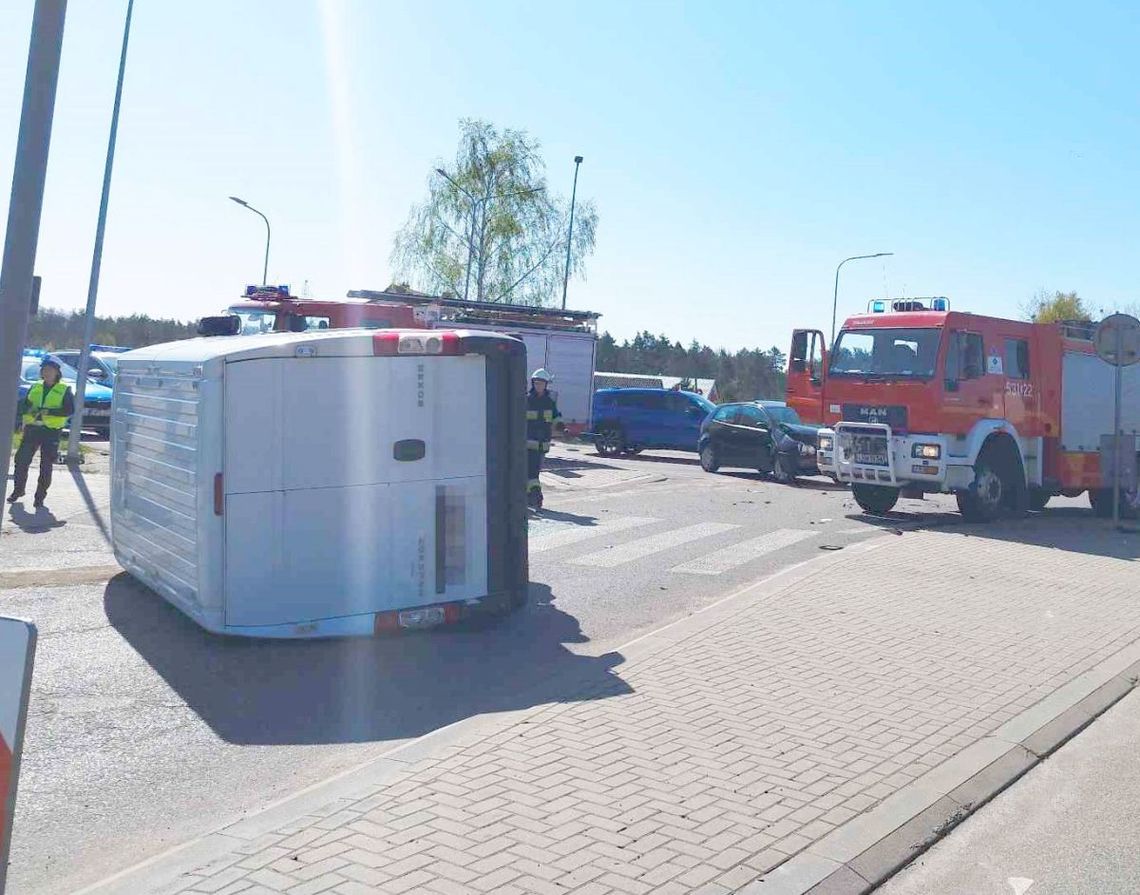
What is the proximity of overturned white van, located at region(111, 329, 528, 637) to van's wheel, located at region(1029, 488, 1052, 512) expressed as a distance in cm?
1197

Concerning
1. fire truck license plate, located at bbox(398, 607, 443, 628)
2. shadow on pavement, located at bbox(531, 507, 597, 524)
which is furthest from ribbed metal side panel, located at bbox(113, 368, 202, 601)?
shadow on pavement, located at bbox(531, 507, 597, 524)

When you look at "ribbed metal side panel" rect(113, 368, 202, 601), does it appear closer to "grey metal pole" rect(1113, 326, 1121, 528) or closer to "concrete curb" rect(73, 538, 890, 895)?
"concrete curb" rect(73, 538, 890, 895)

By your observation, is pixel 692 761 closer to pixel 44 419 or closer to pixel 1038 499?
pixel 44 419

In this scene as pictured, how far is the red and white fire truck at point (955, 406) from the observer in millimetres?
16469

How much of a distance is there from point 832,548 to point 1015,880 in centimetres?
933

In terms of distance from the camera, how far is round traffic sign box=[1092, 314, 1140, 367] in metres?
15.8

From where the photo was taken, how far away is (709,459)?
2491 centimetres

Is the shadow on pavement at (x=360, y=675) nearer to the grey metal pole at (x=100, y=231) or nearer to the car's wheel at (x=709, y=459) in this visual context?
the grey metal pole at (x=100, y=231)

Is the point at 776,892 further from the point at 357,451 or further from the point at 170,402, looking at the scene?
the point at 170,402

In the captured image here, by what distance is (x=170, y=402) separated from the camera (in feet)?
28.6

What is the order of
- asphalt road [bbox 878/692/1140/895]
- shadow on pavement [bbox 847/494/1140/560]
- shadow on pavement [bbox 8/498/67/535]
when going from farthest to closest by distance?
shadow on pavement [bbox 847/494/1140/560], shadow on pavement [bbox 8/498/67/535], asphalt road [bbox 878/692/1140/895]

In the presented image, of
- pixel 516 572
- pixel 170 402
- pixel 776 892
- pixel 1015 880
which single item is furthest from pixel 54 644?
pixel 1015 880

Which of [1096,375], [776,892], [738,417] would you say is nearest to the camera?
[776,892]

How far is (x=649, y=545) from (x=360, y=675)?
620 cm
